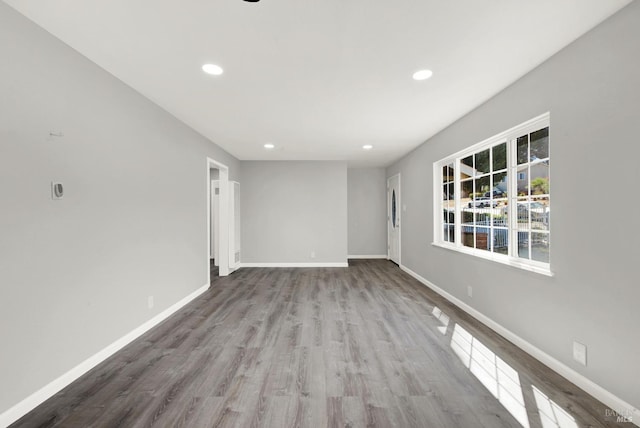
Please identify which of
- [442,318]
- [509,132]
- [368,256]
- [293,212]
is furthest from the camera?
[368,256]

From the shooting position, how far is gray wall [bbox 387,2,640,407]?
1680mm

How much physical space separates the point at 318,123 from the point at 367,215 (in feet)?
14.5

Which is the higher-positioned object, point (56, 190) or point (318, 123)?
point (318, 123)

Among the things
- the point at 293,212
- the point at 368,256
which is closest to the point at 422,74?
the point at 293,212

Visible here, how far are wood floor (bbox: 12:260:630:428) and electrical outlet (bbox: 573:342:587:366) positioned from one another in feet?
0.65

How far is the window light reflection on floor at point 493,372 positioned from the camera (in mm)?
1803

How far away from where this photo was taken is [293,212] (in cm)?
651

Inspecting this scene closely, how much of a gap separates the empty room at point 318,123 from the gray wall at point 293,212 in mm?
2749

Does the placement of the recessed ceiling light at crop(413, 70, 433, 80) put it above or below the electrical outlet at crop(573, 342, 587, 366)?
above

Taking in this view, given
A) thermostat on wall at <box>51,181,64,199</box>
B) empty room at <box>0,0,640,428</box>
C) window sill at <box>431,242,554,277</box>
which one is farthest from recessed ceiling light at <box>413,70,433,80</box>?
thermostat on wall at <box>51,181,64,199</box>

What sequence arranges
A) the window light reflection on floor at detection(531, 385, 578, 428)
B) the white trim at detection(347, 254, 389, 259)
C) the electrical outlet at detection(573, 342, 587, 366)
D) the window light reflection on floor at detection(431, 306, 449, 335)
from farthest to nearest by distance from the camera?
the white trim at detection(347, 254, 389, 259)
the window light reflection on floor at detection(431, 306, 449, 335)
the electrical outlet at detection(573, 342, 587, 366)
the window light reflection on floor at detection(531, 385, 578, 428)

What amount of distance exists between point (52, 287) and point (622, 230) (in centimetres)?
379

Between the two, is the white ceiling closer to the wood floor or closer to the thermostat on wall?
the thermostat on wall

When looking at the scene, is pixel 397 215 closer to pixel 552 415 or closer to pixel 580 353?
pixel 580 353
